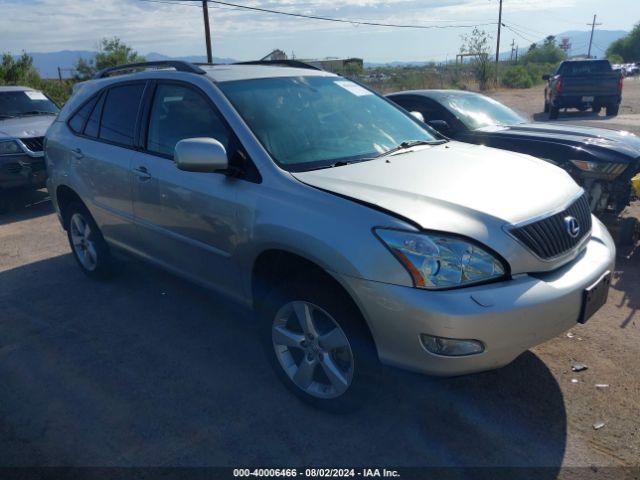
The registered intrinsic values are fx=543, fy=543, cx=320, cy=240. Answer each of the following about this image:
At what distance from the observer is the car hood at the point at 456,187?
2570 mm

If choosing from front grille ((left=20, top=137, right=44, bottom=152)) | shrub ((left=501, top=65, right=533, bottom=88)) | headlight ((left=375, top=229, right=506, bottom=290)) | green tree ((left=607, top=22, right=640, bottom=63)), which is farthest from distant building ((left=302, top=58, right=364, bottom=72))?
green tree ((left=607, top=22, right=640, bottom=63))

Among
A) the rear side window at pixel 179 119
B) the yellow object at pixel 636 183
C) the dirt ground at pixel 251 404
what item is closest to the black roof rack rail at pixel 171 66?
the rear side window at pixel 179 119

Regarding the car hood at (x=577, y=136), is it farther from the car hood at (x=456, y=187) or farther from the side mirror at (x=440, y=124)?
the car hood at (x=456, y=187)

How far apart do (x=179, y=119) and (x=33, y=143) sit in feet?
18.3

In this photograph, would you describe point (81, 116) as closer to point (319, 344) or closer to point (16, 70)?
point (319, 344)

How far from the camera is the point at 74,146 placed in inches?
185

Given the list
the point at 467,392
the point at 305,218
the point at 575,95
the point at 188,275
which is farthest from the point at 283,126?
the point at 575,95

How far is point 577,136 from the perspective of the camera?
5.92 metres

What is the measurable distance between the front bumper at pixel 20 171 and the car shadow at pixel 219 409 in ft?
14.3

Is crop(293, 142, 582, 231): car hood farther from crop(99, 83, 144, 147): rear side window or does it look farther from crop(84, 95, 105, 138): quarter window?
crop(84, 95, 105, 138): quarter window

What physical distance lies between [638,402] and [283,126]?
2.57 m

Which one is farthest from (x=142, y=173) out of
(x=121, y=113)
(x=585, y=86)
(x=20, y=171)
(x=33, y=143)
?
(x=585, y=86)

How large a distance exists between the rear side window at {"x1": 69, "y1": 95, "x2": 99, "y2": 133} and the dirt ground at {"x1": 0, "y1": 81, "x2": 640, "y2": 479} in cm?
162

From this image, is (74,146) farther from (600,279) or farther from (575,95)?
(575,95)
